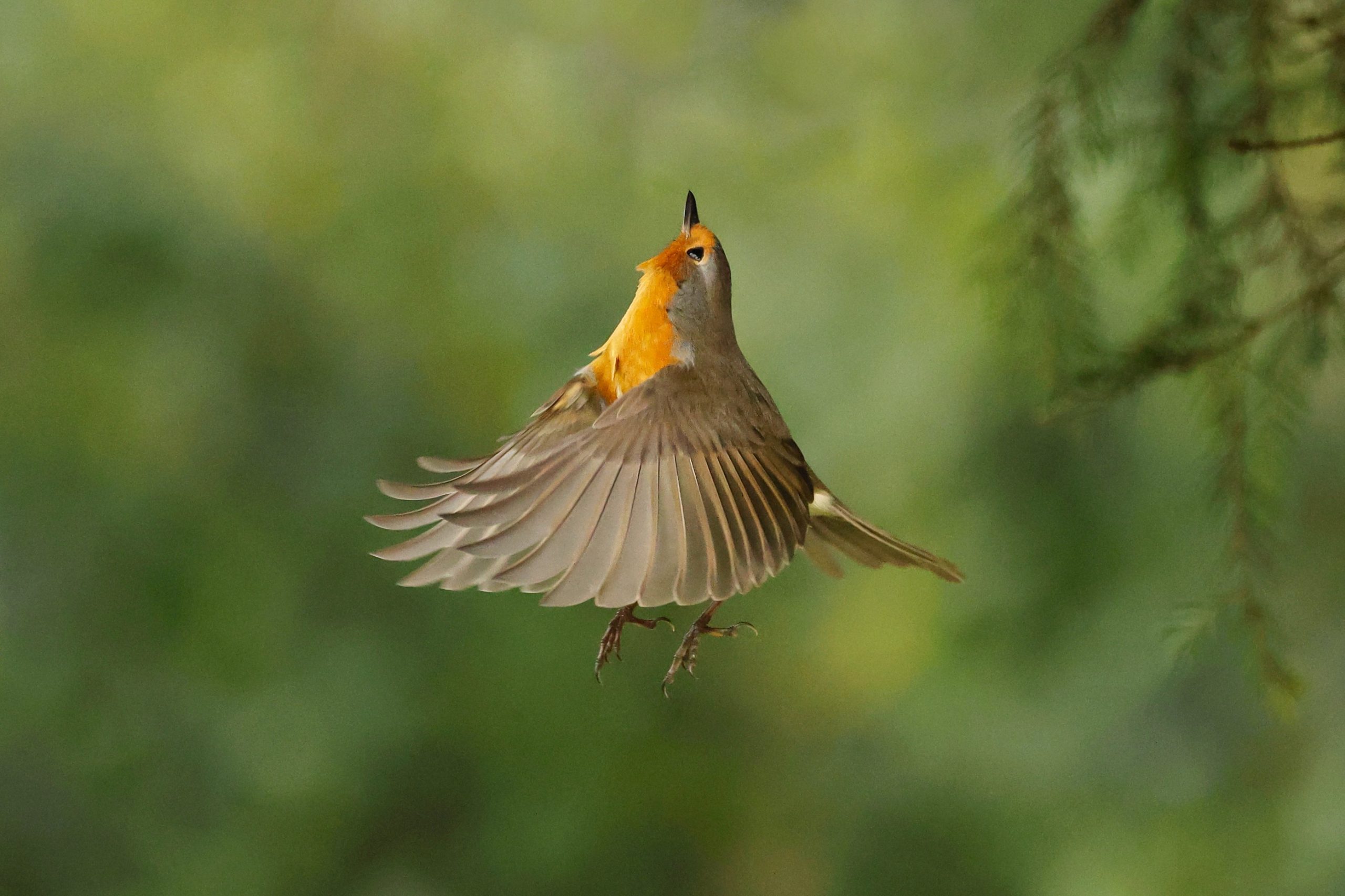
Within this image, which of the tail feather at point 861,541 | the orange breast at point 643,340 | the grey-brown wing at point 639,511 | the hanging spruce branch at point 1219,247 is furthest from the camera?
the hanging spruce branch at point 1219,247

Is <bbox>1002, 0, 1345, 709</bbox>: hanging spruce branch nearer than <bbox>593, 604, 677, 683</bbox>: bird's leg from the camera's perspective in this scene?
No

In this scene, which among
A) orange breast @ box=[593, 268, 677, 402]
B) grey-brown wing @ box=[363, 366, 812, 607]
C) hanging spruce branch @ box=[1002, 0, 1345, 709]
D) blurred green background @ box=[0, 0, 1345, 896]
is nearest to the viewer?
grey-brown wing @ box=[363, 366, 812, 607]

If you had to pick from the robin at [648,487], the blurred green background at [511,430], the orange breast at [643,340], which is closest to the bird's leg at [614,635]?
the robin at [648,487]

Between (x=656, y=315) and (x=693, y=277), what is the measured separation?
3 cm

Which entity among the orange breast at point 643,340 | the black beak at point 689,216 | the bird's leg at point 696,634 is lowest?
the bird's leg at point 696,634

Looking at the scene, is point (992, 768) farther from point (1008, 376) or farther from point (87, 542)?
point (87, 542)

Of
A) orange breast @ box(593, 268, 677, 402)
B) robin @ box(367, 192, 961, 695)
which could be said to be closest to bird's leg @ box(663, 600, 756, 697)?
robin @ box(367, 192, 961, 695)

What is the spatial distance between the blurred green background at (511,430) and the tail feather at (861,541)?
3.43 feet

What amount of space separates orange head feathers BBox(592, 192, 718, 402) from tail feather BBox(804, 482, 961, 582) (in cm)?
14

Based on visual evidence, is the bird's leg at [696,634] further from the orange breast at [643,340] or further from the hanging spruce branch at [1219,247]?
the hanging spruce branch at [1219,247]

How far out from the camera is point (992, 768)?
78.6 inches

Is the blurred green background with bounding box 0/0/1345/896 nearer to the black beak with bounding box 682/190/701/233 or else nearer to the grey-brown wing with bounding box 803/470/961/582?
the grey-brown wing with bounding box 803/470/961/582

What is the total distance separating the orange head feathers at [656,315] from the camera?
65cm

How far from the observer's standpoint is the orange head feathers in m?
0.65
